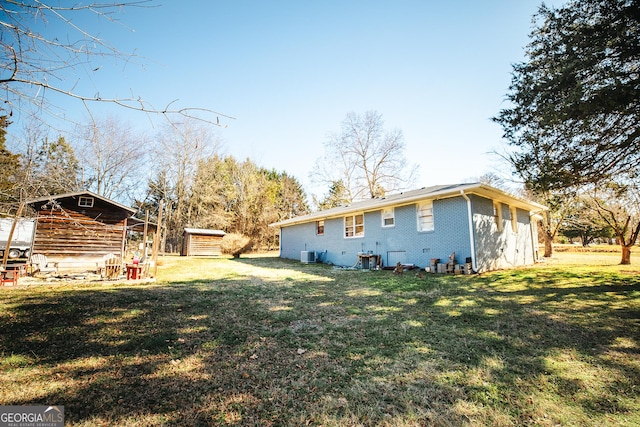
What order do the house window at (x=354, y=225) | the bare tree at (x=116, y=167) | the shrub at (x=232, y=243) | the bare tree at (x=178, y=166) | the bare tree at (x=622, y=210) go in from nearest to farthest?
the bare tree at (x=622, y=210), the house window at (x=354, y=225), the bare tree at (x=116, y=167), the shrub at (x=232, y=243), the bare tree at (x=178, y=166)

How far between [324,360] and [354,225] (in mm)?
12142

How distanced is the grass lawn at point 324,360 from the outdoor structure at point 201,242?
18070 mm

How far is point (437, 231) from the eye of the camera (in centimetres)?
1141

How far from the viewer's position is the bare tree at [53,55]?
6.42 feet

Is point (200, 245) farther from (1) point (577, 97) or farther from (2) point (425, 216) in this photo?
(1) point (577, 97)

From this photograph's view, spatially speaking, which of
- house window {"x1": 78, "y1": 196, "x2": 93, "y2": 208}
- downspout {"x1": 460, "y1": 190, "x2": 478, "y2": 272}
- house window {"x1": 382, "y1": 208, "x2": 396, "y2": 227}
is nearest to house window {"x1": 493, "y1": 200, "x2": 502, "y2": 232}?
downspout {"x1": 460, "y1": 190, "x2": 478, "y2": 272}

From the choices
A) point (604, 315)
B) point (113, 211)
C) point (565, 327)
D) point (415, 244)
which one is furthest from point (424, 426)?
point (113, 211)

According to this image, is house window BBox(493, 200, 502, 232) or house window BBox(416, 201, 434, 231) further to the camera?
house window BBox(493, 200, 502, 232)

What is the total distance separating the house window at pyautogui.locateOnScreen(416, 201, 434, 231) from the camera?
463 inches

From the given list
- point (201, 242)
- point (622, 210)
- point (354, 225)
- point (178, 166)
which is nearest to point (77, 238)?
point (201, 242)

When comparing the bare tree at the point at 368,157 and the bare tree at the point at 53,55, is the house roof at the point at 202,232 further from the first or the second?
the bare tree at the point at 53,55

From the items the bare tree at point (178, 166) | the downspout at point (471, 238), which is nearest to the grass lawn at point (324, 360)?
the downspout at point (471, 238)

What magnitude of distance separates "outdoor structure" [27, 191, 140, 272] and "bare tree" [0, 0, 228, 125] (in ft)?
41.4

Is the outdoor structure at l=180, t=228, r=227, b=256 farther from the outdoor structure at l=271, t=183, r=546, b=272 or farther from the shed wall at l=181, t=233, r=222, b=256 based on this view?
the outdoor structure at l=271, t=183, r=546, b=272
